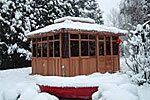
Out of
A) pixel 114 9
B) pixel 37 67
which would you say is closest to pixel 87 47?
pixel 37 67

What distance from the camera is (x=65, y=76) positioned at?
1289 centimetres

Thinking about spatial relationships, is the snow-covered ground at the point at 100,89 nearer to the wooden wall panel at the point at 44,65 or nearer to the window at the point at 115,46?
the wooden wall panel at the point at 44,65

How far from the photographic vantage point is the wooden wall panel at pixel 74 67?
13.0m

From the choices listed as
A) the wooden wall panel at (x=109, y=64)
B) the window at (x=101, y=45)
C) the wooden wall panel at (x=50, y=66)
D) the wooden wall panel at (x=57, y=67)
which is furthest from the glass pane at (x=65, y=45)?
the wooden wall panel at (x=109, y=64)

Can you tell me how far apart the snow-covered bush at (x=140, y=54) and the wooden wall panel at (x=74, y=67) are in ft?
11.6

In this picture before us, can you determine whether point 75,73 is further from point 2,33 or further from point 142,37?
point 2,33

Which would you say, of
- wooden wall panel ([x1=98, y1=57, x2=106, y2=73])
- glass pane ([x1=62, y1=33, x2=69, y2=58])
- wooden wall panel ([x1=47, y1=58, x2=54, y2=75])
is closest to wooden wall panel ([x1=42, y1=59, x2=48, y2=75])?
wooden wall panel ([x1=47, y1=58, x2=54, y2=75])

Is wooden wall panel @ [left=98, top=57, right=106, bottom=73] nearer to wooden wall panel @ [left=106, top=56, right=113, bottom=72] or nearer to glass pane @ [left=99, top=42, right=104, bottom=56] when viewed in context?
glass pane @ [left=99, top=42, right=104, bottom=56]

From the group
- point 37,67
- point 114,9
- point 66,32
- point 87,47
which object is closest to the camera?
point 66,32

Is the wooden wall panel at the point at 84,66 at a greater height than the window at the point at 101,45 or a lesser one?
lesser

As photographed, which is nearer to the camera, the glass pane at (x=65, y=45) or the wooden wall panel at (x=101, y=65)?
the glass pane at (x=65, y=45)

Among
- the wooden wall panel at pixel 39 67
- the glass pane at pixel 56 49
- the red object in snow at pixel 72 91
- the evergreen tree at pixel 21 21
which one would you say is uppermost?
the evergreen tree at pixel 21 21

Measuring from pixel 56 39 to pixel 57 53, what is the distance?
2.68ft

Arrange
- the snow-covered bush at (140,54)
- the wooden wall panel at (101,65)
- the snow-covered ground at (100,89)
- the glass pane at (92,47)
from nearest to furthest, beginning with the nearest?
the snow-covered ground at (100,89), the snow-covered bush at (140,54), the glass pane at (92,47), the wooden wall panel at (101,65)
